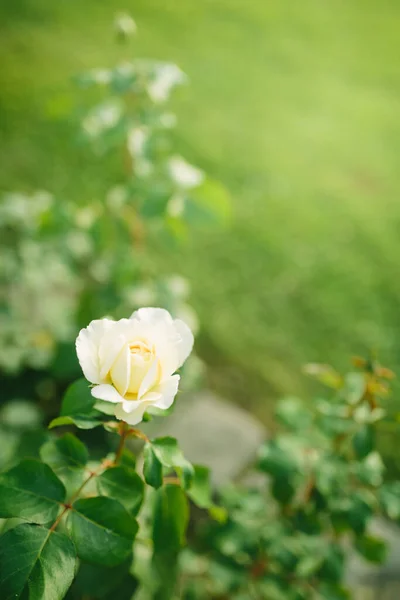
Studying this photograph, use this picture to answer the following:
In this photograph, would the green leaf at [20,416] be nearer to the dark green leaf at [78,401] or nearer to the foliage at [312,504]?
the foliage at [312,504]

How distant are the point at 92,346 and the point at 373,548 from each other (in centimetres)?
88

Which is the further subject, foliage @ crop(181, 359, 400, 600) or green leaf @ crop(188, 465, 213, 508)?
foliage @ crop(181, 359, 400, 600)

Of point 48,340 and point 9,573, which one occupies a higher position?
point 9,573

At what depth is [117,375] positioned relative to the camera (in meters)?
0.76

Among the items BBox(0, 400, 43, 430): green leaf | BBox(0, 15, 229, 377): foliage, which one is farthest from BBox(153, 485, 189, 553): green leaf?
BBox(0, 400, 43, 430): green leaf

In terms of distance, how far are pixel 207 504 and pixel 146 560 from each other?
12.8 inches

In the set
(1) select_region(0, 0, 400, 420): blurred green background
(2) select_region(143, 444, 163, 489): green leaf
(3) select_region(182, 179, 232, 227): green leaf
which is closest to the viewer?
(2) select_region(143, 444, 163, 489): green leaf

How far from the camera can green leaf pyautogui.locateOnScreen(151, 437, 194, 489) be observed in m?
0.85

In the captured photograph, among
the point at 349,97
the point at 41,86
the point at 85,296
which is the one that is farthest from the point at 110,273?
the point at 349,97

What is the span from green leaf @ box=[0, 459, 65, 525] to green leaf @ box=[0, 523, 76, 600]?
0.13 feet

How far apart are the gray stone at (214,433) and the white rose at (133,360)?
109 centimetres

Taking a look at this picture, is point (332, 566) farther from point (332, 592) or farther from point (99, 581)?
point (99, 581)

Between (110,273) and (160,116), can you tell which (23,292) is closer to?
(110,273)

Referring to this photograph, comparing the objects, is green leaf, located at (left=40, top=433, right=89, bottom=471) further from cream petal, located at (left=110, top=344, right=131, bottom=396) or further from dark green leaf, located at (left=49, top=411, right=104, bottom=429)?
cream petal, located at (left=110, top=344, right=131, bottom=396)
